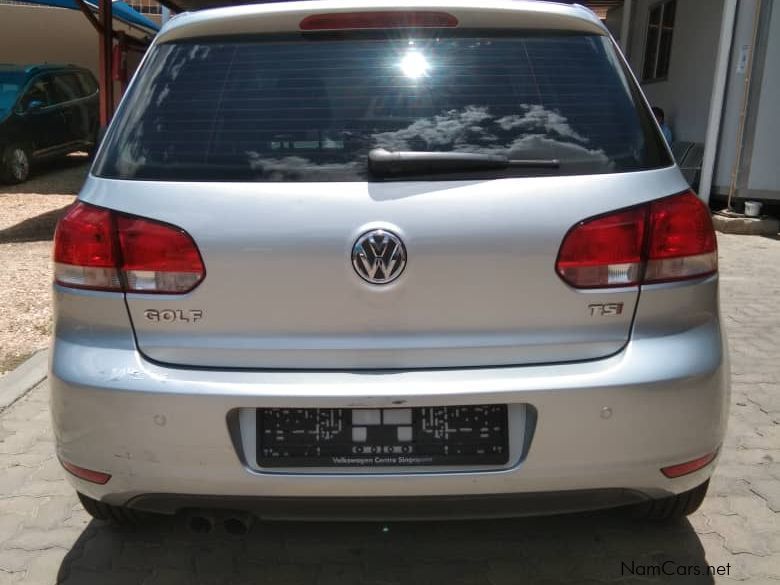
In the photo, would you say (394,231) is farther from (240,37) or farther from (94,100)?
(94,100)

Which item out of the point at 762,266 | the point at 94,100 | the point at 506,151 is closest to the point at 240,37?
the point at 506,151

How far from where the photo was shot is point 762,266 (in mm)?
6930

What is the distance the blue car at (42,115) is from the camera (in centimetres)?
1133

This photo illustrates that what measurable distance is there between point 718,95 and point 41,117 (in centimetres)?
1007

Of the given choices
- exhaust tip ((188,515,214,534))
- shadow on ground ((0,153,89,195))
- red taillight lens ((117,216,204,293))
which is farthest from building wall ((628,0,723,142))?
exhaust tip ((188,515,214,534))

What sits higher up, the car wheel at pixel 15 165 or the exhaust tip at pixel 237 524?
the exhaust tip at pixel 237 524

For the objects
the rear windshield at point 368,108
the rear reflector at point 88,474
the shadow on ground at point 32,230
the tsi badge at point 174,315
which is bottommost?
the shadow on ground at point 32,230

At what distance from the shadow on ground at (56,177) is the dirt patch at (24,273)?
0.66m

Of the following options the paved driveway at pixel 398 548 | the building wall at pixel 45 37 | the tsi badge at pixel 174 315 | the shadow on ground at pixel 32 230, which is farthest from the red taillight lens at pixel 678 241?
the building wall at pixel 45 37

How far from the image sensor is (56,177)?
12.5 m

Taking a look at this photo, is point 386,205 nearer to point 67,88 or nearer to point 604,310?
point 604,310

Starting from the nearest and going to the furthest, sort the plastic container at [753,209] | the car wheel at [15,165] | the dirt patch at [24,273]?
the dirt patch at [24,273] < the plastic container at [753,209] < the car wheel at [15,165]

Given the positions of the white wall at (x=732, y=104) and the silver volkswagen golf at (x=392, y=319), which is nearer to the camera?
the silver volkswagen golf at (x=392, y=319)

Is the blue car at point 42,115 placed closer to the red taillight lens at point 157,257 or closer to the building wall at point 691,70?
the building wall at point 691,70
